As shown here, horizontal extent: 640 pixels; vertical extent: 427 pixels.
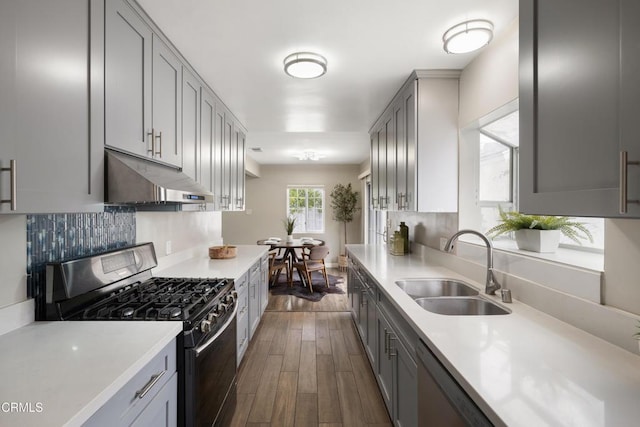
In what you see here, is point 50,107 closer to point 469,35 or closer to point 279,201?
point 469,35

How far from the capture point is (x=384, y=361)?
79.4 inches

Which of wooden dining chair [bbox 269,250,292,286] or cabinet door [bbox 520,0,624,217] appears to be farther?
wooden dining chair [bbox 269,250,292,286]

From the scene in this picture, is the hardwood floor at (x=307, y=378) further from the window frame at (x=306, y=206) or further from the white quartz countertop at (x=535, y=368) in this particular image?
the window frame at (x=306, y=206)

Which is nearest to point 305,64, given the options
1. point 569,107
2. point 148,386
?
point 569,107

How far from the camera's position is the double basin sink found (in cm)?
166

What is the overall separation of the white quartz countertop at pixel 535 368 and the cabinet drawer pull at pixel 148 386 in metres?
1.03

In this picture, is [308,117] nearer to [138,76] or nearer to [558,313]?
[138,76]

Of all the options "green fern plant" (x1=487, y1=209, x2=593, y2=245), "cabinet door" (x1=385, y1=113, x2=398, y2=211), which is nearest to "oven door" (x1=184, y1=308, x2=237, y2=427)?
"green fern plant" (x1=487, y1=209, x2=593, y2=245)

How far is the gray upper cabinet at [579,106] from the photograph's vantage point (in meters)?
0.66

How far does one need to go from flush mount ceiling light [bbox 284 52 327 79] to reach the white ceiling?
51 mm

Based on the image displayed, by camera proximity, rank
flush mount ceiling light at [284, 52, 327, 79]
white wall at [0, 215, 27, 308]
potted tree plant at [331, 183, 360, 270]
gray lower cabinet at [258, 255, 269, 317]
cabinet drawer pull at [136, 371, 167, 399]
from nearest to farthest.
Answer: cabinet drawer pull at [136, 371, 167, 399] → white wall at [0, 215, 27, 308] → flush mount ceiling light at [284, 52, 327, 79] → gray lower cabinet at [258, 255, 269, 317] → potted tree plant at [331, 183, 360, 270]

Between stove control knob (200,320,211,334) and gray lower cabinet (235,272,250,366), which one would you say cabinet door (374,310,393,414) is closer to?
stove control knob (200,320,211,334)

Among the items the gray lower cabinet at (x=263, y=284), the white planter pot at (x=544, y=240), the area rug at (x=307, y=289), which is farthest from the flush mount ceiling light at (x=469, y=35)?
the area rug at (x=307, y=289)

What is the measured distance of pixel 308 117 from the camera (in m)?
3.46
